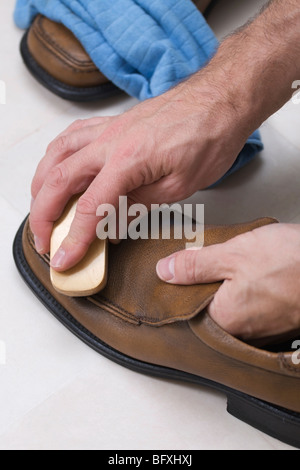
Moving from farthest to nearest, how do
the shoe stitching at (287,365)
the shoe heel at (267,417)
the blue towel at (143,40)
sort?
the blue towel at (143,40) < the shoe heel at (267,417) < the shoe stitching at (287,365)

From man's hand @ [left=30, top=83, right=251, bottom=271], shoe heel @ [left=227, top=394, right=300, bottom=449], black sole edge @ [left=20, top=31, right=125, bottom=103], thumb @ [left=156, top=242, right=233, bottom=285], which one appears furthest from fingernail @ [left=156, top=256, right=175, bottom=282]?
black sole edge @ [left=20, top=31, right=125, bottom=103]

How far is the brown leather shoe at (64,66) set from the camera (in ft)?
4.34

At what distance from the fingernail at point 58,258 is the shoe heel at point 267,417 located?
321mm

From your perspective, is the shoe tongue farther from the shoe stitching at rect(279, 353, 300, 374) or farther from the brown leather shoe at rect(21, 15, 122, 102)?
the brown leather shoe at rect(21, 15, 122, 102)

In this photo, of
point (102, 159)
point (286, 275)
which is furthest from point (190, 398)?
point (102, 159)

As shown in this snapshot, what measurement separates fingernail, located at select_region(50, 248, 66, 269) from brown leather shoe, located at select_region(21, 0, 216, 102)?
1.57 feet

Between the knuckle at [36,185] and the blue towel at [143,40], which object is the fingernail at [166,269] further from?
the blue towel at [143,40]

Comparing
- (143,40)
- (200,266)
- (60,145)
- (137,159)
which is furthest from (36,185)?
(143,40)

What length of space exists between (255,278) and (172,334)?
0.51 feet

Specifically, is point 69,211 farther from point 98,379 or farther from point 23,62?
point 23,62

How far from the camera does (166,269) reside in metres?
0.96

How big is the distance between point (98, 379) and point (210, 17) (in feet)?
2.74

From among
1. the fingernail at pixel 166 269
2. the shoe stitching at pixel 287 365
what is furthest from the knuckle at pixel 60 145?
the shoe stitching at pixel 287 365

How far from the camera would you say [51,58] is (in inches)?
52.6
